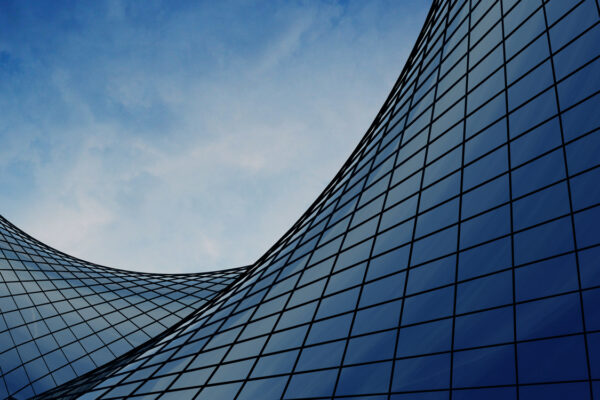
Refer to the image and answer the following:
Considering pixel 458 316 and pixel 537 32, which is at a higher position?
pixel 537 32

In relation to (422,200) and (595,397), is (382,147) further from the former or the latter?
(595,397)

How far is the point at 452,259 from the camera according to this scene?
17562 millimetres

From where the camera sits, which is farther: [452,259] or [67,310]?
[67,310]

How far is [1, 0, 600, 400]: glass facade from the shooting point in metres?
13.5

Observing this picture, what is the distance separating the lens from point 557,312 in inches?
509

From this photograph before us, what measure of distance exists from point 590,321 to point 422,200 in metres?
10.2

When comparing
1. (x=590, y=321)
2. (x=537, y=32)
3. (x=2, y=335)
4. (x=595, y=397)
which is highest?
(x=537, y=32)

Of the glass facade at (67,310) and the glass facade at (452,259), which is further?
the glass facade at (67,310)

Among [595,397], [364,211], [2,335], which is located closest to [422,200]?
[364,211]

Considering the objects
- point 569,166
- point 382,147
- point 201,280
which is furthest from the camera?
point 201,280

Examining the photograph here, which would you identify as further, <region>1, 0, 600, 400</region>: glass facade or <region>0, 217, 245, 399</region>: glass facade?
<region>0, 217, 245, 399</region>: glass facade

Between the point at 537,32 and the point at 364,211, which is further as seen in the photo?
the point at 364,211

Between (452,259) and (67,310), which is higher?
(67,310)

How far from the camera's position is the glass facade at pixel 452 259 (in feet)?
44.3
